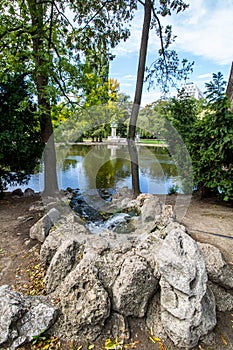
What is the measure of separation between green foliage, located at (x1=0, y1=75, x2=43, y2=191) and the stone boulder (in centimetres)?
332

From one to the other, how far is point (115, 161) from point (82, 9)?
13.6 ft

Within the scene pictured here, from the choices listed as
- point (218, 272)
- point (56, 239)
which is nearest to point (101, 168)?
point (56, 239)

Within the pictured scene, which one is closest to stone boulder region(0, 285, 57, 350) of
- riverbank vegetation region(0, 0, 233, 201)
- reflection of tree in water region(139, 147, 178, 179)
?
riverbank vegetation region(0, 0, 233, 201)

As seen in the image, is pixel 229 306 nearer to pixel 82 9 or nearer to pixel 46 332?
pixel 46 332

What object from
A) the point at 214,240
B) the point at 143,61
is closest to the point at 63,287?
the point at 214,240

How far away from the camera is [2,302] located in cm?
160

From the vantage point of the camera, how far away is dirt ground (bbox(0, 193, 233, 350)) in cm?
167

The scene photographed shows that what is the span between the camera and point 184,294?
151 cm

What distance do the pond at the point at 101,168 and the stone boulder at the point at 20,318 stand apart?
395cm

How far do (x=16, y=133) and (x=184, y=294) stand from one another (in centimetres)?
425

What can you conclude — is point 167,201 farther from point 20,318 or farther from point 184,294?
point 20,318

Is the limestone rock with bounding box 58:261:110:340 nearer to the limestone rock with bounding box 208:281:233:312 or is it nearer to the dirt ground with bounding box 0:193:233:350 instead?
the dirt ground with bounding box 0:193:233:350

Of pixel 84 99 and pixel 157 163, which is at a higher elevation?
pixel 84 99

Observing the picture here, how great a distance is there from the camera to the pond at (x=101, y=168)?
5.67 meters
